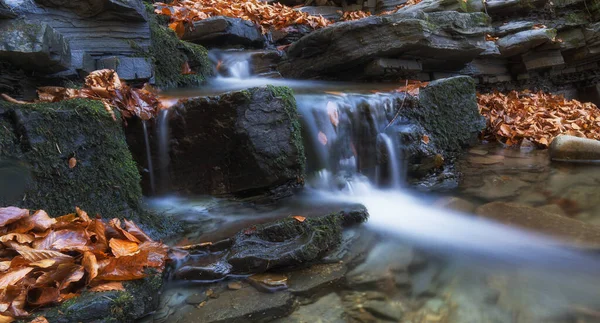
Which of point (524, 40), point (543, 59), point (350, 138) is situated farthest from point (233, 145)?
point (543, 59)

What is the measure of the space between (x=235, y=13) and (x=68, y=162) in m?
5.72

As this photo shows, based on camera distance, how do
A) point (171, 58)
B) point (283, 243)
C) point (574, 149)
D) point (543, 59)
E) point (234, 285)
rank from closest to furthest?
point (234, 285)
point (283, 243)
point (574, 149)
point (171, 58)
point (543, 59)

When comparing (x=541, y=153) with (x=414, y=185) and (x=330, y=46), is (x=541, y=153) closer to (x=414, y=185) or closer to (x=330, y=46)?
(x=414, y=185)

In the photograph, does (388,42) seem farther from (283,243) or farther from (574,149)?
(283,243)

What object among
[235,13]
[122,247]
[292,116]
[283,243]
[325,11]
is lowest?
[283,243]

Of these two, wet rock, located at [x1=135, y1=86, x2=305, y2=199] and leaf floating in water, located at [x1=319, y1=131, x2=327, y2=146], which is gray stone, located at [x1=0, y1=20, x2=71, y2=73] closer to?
wet rock, located at [x1=135, y1=86, x2=305, y2=199]

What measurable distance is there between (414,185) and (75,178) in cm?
317

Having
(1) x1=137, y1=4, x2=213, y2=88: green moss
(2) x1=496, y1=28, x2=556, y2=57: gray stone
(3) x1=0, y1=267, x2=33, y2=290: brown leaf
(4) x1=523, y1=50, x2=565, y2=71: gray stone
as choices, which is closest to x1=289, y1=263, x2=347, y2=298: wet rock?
(3) x1=0, y1=267, x2=33, y2=290: brown leaf

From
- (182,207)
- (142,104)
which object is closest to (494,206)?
(182,207)

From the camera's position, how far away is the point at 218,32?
245 inches

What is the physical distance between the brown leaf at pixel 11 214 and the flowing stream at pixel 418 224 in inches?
35.2

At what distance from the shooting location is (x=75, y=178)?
2295mm

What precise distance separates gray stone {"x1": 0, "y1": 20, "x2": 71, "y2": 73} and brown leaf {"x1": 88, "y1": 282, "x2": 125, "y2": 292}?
2005 millimetres

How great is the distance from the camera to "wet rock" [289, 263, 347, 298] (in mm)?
1988
